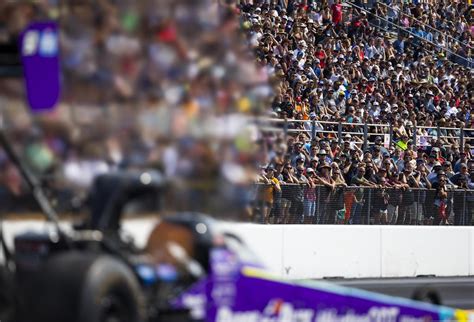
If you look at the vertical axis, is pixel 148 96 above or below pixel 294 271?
above

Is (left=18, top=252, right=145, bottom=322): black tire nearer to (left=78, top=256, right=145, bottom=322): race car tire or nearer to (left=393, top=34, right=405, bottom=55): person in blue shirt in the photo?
(left=78, top=256, right=145, bottom=322): race car tire

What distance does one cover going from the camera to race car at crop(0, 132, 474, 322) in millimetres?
5840

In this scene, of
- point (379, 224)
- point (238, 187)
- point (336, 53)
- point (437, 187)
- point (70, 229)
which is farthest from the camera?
point (336, 53)

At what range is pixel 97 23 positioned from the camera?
6406mm

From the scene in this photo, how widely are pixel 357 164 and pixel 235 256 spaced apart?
14.8 meters

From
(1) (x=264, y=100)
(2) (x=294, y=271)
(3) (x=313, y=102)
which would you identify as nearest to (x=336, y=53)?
(3) (x=313, y=102)

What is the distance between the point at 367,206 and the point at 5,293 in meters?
14.9

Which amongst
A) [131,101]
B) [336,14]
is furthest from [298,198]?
[131,101]

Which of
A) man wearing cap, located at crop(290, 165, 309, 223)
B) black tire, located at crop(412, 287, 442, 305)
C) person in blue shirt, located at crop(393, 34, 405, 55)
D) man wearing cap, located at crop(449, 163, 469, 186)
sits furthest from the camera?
person in blue shirt, located at crop(393, 34, 405, 55)

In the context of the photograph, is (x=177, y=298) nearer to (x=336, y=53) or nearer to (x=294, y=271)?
(x=294, y=271)

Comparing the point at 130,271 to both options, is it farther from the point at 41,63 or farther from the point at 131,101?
the point at 41,63

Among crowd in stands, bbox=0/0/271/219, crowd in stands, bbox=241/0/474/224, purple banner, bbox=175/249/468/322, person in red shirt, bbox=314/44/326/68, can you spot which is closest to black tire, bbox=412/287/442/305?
purple banner, bbox=175/249/468/322

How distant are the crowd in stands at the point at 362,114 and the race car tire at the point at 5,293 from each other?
410 inches

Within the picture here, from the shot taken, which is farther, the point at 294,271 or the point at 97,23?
the point at 294,271
